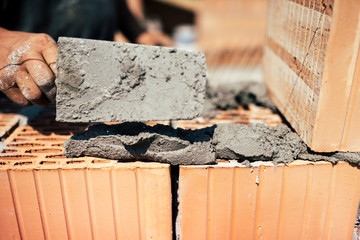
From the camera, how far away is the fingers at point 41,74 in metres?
1.53

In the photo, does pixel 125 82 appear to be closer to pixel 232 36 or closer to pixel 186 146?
pixel 186 146

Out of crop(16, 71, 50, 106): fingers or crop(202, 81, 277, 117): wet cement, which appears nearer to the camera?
crop(16, 71, 50, 106): fingers

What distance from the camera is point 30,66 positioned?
1.55 metres

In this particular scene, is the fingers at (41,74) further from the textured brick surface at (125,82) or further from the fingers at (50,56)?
the textured brick surface at (125,82)

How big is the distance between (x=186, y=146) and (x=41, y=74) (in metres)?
0.84

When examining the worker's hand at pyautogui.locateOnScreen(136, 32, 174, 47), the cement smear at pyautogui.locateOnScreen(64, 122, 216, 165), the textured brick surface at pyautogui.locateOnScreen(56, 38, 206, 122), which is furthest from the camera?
the worker's hand at pyautogui.locateOnScreen(136, 32, 174, 47)

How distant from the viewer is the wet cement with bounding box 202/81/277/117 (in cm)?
221

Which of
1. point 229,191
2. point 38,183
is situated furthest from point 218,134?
point 38,183

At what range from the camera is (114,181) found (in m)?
1.57

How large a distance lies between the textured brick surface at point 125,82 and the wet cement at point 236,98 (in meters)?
0.68

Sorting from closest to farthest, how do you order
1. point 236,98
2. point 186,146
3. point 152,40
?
1. point 186,146
2. point 236,98
3. point 152,40

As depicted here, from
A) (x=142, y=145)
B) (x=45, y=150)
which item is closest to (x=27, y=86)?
(x=45, y=150)

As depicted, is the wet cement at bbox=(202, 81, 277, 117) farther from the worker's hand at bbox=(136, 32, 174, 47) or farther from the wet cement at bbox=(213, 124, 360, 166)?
the worker's hand at bbox=(136, 32, 174, 47)

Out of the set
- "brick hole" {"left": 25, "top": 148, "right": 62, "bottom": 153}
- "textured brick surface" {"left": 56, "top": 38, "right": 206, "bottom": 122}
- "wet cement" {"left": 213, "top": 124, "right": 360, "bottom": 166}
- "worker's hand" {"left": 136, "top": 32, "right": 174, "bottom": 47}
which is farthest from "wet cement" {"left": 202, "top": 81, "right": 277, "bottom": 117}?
"worker's hand" {"left": 136, "top": 32, "right": 174, "bottom": 47}
